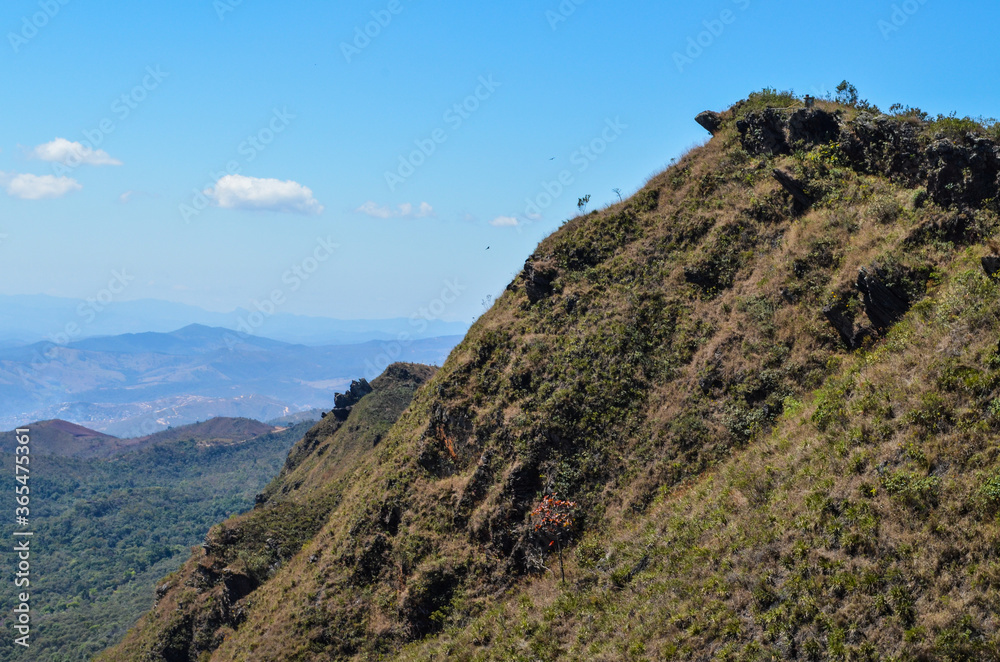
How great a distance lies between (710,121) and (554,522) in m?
25.3

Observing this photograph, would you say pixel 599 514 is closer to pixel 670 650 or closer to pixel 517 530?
pixel 517 530

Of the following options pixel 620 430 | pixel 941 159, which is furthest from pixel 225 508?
pixel 941 159

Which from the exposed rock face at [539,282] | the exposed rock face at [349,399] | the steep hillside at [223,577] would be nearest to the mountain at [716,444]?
the exposed rock face at [539,282]

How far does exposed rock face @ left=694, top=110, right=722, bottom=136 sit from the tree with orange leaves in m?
23.7

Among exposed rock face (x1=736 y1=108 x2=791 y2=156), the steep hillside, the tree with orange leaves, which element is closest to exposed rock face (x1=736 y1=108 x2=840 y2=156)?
exposed rock face (x1=736 y1=108 x2=791 y2=156)

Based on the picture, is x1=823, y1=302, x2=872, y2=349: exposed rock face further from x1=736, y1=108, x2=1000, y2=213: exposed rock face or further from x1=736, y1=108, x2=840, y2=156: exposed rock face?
x1=736, y1=108, x2=840, y2=156: exposed rock face

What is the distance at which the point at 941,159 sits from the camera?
22.0 m

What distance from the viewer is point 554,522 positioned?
24.1m

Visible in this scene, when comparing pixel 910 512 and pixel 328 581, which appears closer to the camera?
pixel 910 512

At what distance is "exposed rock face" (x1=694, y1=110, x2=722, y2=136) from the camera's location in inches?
1399

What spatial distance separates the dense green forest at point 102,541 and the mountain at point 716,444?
72.8 m

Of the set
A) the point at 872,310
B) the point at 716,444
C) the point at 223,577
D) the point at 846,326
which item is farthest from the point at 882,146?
the point at 223,577

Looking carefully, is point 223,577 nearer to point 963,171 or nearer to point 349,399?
point 963,171

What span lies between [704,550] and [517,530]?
9749mm
